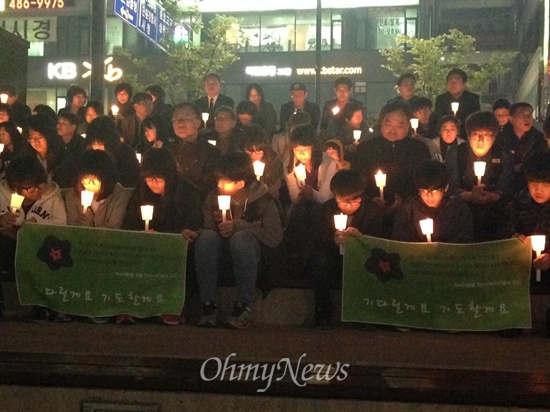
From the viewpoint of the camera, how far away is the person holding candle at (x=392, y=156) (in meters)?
8.45

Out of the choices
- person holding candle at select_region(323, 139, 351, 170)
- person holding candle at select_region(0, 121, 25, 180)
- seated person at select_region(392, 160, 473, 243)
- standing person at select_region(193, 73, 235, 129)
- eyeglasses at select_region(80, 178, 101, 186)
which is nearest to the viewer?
seated person at select_region(392, 160, 473, 243)

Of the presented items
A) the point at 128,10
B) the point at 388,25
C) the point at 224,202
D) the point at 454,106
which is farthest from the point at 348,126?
the point at 388,25

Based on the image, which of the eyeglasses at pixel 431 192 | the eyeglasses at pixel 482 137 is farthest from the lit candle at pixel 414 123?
the eyeglasses at pixel 431 192

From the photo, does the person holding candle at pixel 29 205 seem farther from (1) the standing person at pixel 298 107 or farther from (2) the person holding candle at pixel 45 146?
(1) the standing person at pixel 298 107

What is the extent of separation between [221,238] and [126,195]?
107 centimetres

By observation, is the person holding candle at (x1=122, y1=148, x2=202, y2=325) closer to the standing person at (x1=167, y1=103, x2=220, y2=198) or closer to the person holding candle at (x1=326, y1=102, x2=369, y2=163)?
the standing person at (x1=167, y1=103, x2=220, y2=198)

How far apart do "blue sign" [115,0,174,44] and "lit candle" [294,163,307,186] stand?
5626 millimetres

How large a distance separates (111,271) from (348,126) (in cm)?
481

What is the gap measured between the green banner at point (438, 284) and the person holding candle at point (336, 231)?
0.18 meters

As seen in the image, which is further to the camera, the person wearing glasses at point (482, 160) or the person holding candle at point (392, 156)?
the person holding candle at point (392, 156)

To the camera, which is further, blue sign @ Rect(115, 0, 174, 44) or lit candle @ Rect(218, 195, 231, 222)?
blue sign @ Rect(115, 0, 174, 44)

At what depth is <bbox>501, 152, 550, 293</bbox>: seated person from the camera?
7160mm

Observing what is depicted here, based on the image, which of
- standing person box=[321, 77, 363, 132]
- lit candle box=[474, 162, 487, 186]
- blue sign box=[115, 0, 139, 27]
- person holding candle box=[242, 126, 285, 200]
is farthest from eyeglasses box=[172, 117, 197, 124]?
blue sign box=[115, 0, 139, 27]

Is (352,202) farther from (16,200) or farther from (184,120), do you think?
(16,200)
